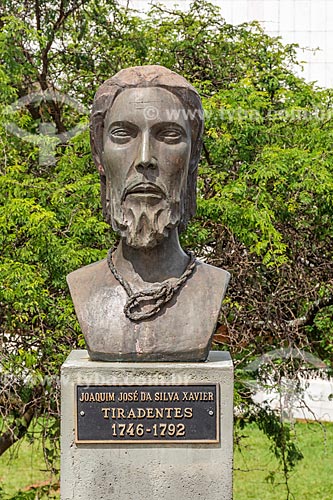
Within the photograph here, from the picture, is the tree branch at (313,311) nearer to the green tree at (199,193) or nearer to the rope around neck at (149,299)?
the green tree at (199,193)

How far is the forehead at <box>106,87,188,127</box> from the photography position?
3910 millimetres

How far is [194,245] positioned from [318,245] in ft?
3.52

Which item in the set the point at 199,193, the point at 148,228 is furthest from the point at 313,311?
the point at 148,228

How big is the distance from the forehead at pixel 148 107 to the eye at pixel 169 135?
0.14 feet

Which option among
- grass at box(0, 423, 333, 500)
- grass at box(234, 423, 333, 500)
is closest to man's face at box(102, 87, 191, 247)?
grass at box(234, 423, 333, 500)

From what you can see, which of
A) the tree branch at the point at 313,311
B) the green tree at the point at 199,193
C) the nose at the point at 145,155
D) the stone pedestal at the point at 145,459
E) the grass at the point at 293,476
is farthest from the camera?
the grass at the point at 293,476

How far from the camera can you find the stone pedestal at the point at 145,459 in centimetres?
399

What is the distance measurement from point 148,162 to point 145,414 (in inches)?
45.4

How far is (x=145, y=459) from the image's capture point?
402 cm

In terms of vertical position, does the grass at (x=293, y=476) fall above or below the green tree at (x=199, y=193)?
below

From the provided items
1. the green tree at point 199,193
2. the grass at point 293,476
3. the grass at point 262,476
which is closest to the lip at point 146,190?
the green tree at point 199,193

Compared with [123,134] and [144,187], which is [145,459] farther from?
[123,134]

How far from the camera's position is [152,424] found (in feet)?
13.2

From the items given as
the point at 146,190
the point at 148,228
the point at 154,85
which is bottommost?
the point at 148,228
